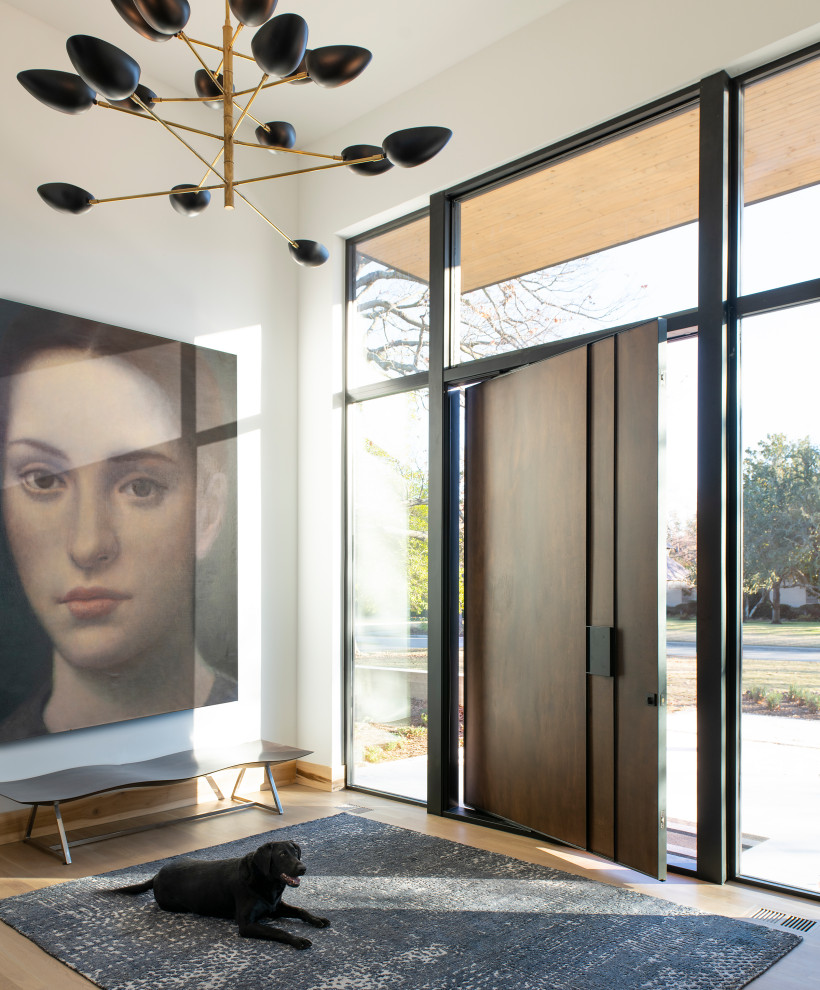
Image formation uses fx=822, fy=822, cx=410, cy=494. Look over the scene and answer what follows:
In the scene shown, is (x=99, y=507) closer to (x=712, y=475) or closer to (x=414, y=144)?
(x=414, y=144)

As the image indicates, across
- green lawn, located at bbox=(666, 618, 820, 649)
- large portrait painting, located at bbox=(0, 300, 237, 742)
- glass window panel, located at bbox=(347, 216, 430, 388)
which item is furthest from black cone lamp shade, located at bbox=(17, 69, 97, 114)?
green lawn, located at bbox=(666, 618, 820, 649)

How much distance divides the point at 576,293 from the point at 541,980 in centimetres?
283

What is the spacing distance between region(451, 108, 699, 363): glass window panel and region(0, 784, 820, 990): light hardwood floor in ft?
7.73

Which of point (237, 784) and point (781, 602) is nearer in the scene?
point (781, 602)

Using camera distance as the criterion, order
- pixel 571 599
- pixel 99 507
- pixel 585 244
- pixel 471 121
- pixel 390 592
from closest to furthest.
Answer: pixel 571 599, pixel 585 244, pixel 99 507, pixel 471 121, pixel 390 592

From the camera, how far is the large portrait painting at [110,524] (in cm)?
381

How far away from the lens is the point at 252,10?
1991 mm

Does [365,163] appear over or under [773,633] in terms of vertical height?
over


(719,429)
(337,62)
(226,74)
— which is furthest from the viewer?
(719,429)

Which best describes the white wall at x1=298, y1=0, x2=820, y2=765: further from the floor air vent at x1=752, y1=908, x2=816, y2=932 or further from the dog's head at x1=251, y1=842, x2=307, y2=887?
the floor air vent at x1=752, y1=908, x2=816, y2=932

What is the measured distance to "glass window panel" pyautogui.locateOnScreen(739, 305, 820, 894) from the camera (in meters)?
3.07

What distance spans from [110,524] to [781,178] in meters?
3.41

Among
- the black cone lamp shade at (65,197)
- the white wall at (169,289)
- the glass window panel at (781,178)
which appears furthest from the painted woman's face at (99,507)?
the glass window panel at (781,178)

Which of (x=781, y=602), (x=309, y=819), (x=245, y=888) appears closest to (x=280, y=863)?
(x=245, y=888)
